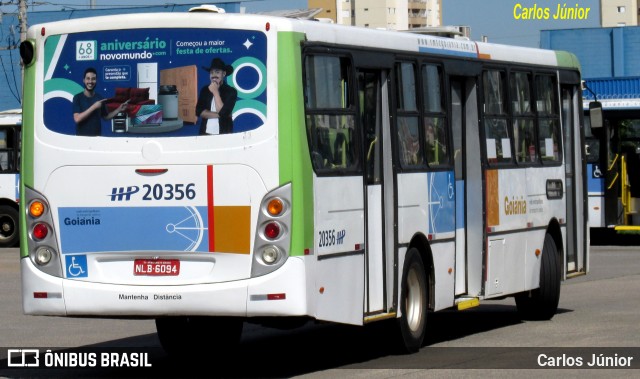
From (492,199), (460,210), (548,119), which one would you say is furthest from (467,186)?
(548,119)

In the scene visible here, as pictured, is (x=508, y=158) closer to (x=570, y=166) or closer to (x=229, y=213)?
(x=570, y=166)

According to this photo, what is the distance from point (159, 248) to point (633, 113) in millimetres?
21042

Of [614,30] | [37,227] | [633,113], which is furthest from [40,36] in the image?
[614,30]

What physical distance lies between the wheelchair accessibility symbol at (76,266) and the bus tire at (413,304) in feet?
9.62

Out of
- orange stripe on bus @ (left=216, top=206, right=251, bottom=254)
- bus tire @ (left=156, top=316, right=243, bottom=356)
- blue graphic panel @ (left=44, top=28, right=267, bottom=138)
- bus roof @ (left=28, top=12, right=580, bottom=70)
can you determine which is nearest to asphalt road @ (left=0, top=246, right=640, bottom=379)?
bus tire @ (left=156, top=316, right=243, bottom=356)

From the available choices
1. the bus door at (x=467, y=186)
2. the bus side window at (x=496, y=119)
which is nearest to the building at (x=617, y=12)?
the bus side window at (x=496, y=119)

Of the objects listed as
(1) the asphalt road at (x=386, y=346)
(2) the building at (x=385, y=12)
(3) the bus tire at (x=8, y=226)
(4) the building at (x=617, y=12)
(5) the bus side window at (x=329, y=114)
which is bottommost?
(1) the asphalt road at (x=386, y=346)

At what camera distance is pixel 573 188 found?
17.4 metres

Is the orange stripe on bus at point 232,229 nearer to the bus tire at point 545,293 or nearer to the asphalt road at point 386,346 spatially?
the asphalt road at point 386,346

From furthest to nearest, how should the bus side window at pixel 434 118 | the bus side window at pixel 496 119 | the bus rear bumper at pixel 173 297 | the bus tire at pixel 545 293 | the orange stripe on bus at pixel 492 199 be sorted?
the bus tire at pixel 545 293
the bus side window at pixel 496 119
the orange stripe on bus at pixel 492 199
the bus side window at pixel 434 118
the bus rear bumper at pixel 173 297

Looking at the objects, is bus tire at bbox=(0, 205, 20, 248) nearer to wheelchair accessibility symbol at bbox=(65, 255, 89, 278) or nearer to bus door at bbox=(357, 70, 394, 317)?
bus door at bbox=(357, 70, 394, 317)

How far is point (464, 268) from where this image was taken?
47.9 feet

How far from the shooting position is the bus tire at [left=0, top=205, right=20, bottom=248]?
33.2 metres

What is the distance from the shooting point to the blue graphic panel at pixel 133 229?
11.2 meters
